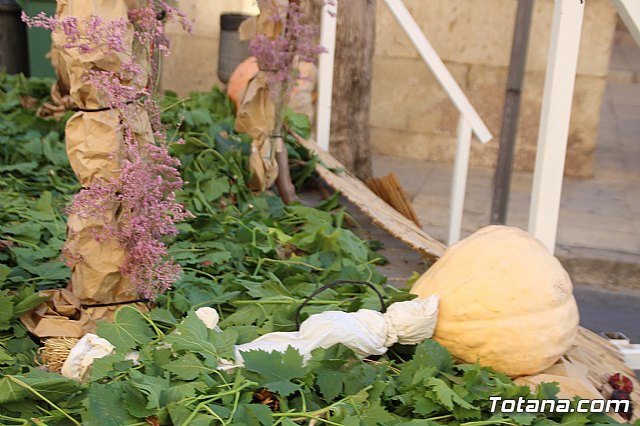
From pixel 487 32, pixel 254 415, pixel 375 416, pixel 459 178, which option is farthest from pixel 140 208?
pixel 487 32

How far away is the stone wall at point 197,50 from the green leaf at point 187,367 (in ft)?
19.9

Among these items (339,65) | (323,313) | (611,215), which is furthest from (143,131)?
(611,215)

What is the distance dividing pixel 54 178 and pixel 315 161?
1.27 metres

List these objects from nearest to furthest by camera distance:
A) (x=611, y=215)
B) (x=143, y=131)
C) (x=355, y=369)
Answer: (x=355, y=369) → (x=143, y=131) → (x=611, y=215)

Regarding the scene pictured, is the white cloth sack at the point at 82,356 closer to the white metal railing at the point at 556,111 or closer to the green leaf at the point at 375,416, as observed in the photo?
the green leaf at the point at 375,416

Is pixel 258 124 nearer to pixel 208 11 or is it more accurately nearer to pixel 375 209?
pixel 375 209

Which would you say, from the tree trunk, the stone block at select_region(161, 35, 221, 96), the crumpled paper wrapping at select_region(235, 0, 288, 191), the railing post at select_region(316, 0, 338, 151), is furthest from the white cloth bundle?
the stone block at select_region(161, 35, 221, 96)

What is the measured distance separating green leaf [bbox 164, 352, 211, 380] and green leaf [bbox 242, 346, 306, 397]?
116mm

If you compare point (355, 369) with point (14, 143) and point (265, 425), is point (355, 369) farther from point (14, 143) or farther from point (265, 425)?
point (14, 143)

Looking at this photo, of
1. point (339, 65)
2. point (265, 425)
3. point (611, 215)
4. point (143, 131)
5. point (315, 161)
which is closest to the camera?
point (265, 425)

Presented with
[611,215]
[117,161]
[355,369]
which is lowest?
[611,215]

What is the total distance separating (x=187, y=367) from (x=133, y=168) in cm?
57

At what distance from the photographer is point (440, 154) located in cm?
836

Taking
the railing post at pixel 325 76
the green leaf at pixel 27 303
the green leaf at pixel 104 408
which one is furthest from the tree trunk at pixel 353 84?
the green leaf at pixel 104 408
